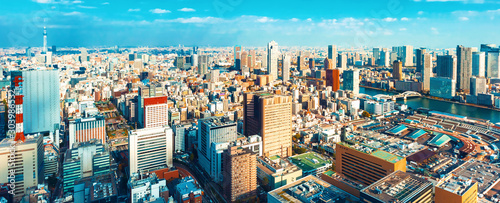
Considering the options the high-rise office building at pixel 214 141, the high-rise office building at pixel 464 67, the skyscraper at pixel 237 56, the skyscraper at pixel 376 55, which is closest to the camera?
the high-rise office building at pixel 214 141

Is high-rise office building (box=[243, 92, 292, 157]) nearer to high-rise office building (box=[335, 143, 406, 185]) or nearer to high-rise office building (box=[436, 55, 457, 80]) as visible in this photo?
high-rise office building (box=[335, 143, 406, 185])

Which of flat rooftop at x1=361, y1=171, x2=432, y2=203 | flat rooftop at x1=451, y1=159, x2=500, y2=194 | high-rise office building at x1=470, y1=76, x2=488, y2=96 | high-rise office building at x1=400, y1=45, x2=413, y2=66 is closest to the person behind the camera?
flat rooftop at x1=361, y1=171, x2=432, y2=203

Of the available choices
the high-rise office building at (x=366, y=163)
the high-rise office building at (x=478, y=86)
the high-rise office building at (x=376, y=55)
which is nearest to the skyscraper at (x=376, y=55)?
the high-rise office building at (x=376, y=55)

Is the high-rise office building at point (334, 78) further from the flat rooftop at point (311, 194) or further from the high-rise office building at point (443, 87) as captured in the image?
the flat rooftop at point (311, 194)

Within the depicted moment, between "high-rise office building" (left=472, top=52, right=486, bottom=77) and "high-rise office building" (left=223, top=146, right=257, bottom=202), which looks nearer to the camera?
"high-rise office building" (left=223, top=146, right=257, bottom=202)

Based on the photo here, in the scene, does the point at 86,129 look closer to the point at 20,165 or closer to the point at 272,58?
the point at 20,165

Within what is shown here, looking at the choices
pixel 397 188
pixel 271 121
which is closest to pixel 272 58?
pixel 271 121

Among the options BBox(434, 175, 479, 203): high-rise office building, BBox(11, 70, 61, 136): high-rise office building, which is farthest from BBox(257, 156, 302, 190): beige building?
BBox(11, 70, 61, 136): high-rise office building

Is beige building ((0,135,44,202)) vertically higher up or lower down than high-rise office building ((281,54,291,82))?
lower down
